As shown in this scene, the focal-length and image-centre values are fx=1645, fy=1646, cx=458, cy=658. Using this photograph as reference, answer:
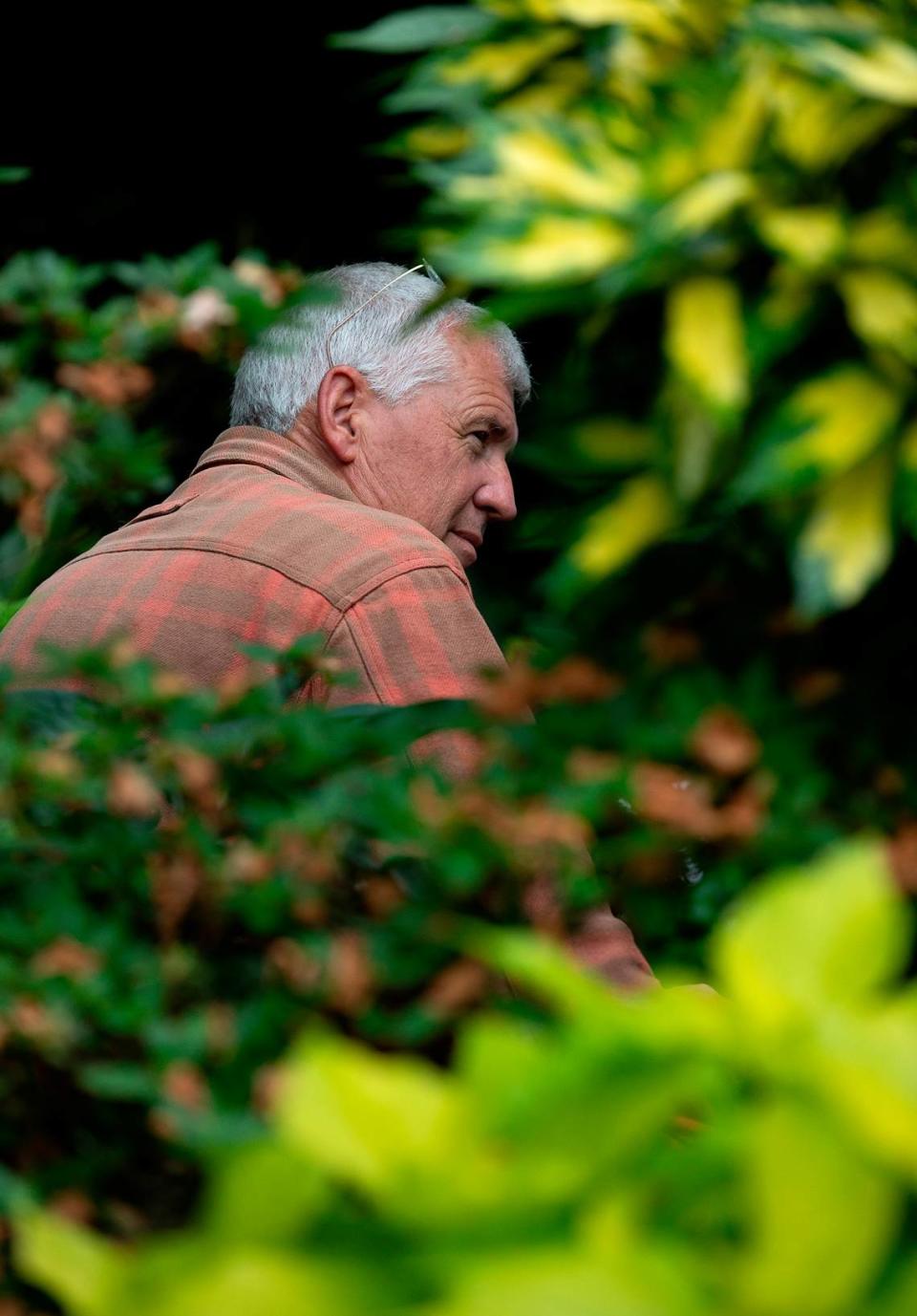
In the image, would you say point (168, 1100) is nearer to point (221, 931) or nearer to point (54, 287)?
point (221, 931)

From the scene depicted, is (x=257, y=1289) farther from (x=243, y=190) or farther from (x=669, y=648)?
(x=243, y=190)

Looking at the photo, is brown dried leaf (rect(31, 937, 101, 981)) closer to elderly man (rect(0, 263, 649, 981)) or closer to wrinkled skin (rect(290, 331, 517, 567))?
Result: elderly man (rect(0, 263, 649, 981))

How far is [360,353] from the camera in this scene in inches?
129

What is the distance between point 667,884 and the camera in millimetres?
1455

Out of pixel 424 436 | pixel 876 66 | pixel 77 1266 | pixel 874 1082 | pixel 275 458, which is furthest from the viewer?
pixel 424 436

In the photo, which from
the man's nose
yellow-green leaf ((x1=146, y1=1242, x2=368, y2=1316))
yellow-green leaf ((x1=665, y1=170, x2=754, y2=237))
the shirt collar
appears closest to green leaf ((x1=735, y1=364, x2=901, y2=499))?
yellow-green leaf ((x1=665, y1=170, x2=754, y2=237))

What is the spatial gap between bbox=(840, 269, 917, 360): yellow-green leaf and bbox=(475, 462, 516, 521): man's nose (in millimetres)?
2383

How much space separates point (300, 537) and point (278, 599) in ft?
0.42

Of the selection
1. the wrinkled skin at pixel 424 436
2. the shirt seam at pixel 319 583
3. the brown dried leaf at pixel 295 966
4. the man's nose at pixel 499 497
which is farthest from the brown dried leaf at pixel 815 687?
the man's nose at pixel 499 497

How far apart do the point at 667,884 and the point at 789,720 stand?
0.21 meters

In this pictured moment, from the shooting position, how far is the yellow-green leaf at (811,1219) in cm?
83

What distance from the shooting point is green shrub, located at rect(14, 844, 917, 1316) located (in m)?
0.83

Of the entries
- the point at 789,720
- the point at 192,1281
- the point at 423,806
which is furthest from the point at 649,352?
the point at 192,1281

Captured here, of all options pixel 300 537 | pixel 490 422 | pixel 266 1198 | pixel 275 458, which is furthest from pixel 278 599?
pixel 266 1198
